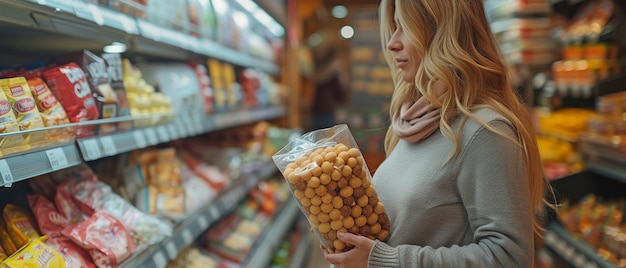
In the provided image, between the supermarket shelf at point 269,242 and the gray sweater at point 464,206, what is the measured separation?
1.50m

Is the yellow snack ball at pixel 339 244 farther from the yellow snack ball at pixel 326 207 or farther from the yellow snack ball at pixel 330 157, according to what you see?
the yellow snack ball at pixel 330 157

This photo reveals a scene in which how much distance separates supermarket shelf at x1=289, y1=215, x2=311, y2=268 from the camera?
11.8ft

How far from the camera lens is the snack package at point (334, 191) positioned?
116 cm

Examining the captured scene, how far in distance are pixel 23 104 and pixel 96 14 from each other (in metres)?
0.34

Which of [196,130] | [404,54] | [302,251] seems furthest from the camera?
[302,251]

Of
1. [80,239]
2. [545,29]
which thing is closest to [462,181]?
[80,239]

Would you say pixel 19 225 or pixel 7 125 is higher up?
pixel 7 125

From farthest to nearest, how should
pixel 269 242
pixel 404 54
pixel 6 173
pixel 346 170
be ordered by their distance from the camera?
pixel 269 242 < pixel 404 54 < pixel 346 170 < pixel 6 173

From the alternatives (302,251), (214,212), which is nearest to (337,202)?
(214,212)

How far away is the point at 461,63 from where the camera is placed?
1.18 meters

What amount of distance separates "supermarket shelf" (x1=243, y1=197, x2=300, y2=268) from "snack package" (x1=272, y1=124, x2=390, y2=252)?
56.4 inches

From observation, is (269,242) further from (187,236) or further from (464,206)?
(464,206)

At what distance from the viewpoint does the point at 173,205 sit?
191 centimetres

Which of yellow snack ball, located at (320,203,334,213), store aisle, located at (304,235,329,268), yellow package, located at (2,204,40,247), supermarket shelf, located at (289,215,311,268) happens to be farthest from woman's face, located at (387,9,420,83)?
store aisle, located at (304,235,329,268)
